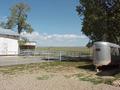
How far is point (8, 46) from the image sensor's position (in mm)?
48844

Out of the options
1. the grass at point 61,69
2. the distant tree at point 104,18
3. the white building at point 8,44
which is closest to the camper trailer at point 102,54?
the grass at point 61,69

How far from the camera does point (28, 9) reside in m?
70.5

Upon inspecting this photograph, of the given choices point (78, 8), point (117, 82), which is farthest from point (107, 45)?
point (78, 8)

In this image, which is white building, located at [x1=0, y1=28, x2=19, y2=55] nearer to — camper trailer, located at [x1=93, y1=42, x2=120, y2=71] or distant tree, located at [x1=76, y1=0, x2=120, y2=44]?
distant tree, located at [x1=76, y1=0, x2=120, y2=44]

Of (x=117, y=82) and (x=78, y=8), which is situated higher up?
(x=78, y=8)

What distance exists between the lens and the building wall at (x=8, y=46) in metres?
47.8

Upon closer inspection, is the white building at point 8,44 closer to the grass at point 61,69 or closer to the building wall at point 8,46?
the building wall at point 8,46

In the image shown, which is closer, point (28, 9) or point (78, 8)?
point (78, 8)

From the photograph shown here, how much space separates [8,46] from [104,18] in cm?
2055

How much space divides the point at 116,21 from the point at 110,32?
7.86ft

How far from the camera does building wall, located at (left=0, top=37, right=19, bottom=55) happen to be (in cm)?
4775

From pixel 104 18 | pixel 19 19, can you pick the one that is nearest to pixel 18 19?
pixel 19 19

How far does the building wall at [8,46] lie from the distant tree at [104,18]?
16.7 metres

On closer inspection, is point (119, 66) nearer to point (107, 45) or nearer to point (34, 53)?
point (107, 45)
